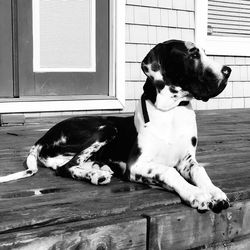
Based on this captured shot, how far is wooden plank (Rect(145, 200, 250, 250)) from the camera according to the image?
2494 millimetres

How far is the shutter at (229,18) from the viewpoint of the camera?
765 centimetres

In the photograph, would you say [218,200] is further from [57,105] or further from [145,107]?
[57,105]

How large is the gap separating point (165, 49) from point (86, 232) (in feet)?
4.24

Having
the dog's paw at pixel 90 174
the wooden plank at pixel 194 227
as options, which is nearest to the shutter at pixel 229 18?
the dog's paw at pixel 90 174

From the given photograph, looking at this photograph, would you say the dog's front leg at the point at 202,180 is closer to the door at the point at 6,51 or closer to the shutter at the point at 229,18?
the door at the point at 6,51

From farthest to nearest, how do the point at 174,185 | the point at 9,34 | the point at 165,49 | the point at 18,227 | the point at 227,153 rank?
the point at 9,34, the point at 227,153, the point at 165,49, the point at 174,185, the point at 18,227

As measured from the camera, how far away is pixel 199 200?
103 inches

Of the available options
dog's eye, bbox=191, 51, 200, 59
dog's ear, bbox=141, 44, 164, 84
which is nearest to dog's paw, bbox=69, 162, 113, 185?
dog's ear, bbox=141, 44, 164, 84

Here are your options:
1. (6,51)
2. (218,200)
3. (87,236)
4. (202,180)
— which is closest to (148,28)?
(6,51)

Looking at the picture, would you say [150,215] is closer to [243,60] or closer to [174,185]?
[174,185]

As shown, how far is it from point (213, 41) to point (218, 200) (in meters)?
5.19

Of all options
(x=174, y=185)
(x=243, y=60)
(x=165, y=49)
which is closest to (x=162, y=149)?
(x=174, y=185)

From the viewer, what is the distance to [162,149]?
123 inches

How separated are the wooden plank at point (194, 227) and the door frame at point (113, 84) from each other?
3671 mm
